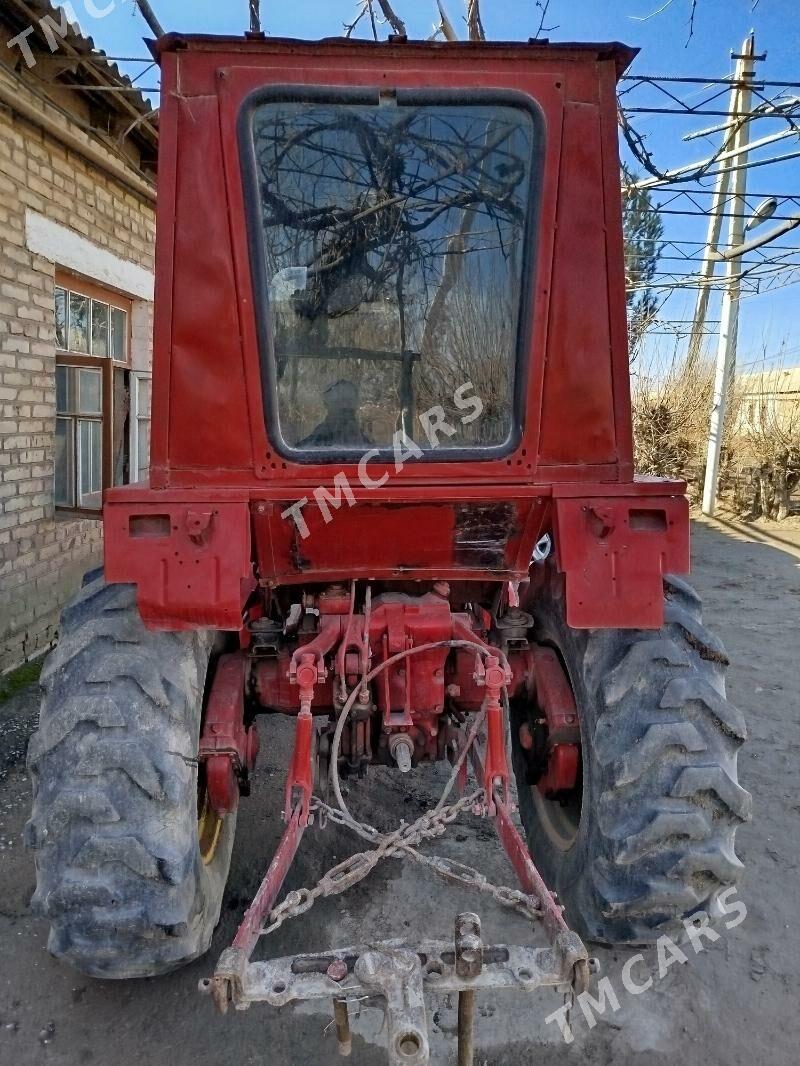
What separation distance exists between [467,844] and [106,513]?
6.75ft

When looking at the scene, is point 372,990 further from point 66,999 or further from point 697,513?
point 697,513

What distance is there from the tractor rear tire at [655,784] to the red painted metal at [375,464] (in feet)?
0.61

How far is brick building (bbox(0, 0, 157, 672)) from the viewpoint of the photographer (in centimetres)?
477

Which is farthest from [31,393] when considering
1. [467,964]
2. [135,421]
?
[467,964]

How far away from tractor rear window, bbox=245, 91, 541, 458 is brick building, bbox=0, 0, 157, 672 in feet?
8.34

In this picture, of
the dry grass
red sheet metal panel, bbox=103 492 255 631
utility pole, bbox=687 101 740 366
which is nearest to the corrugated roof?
red sheet metal panel, bbox=103 492 255 631

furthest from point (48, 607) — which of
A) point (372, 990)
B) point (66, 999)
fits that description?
point (372, 990)

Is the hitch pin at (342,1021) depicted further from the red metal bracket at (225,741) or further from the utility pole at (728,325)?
the utility pole at (728,325)

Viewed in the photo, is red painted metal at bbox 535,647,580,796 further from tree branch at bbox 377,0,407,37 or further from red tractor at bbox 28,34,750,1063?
tree branch at bbox 377,0,407,37

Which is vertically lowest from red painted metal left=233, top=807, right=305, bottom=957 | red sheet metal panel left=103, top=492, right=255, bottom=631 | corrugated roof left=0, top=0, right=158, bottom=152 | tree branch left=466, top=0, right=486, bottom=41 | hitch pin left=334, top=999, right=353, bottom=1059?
hitch pin left=334, top=999, right=353, bottom=1059

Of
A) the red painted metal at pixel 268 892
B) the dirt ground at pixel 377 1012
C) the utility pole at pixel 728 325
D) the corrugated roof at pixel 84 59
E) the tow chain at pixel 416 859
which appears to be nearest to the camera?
the red painted metal at pixel 268 892

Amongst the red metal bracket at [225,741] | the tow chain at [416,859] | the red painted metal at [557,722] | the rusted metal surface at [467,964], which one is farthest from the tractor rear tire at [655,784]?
the red metal bracket at [225,741]

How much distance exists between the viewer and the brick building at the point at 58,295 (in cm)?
477

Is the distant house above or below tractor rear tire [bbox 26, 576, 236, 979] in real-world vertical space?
above
